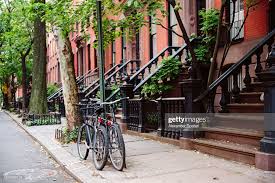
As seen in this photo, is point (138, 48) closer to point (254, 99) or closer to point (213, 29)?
point (213, 29)

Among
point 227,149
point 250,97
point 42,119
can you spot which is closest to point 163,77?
point 250,97

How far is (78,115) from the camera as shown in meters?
12.3

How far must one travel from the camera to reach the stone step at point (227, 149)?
7254 mm

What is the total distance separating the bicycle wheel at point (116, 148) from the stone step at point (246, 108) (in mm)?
3407

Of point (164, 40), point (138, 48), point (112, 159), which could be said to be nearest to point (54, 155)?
point (112, 159)

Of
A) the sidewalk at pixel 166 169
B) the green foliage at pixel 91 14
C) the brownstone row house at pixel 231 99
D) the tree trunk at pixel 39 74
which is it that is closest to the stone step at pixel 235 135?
the brownstone row house at pixel 231 99

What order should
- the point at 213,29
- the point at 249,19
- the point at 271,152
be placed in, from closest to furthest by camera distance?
the point at 271,152 → the point at 249,19 → the point at 213,29

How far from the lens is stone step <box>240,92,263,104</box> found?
956 cm

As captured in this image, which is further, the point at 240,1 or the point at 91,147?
the point at 240,1

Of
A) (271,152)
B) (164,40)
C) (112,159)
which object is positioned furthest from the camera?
(164,40)

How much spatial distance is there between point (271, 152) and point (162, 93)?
22.6 feet

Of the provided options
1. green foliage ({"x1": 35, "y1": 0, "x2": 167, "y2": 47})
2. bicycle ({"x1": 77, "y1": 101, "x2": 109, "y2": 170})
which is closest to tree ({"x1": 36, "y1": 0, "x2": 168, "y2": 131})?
green foliage ({"x1": 35, "y1": 0, "x2": 167, "y2": 47})

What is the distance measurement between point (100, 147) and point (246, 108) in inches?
142

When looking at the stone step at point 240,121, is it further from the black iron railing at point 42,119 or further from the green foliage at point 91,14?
the black iron railing at point 42,119
